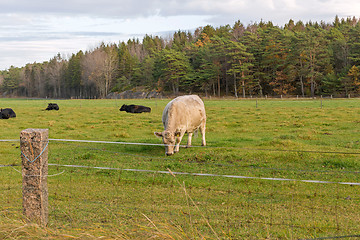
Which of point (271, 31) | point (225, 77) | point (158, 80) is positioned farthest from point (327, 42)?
point (158, 80)

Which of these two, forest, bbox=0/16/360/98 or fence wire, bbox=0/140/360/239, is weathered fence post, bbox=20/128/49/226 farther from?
forest, bbox=0/16/360/98

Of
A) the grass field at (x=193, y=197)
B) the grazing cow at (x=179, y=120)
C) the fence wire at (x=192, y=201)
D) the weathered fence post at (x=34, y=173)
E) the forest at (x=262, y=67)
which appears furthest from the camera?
the forest at (x=262, y=67)

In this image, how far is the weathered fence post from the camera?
505cm

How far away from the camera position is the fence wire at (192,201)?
5.67 meters

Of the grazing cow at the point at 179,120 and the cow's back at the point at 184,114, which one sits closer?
the grazing cow at the point at 179,120

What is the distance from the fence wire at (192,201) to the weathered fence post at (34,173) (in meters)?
0.54

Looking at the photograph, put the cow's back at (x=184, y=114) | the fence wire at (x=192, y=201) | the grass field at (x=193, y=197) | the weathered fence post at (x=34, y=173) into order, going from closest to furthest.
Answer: the weathered fence post at (x=34, y=173), the grass field at (x=193, y=197), the fence wire at (x=192, y=201), the cow's back at (x=184, y=114)

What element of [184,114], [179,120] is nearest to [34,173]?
[179,120]

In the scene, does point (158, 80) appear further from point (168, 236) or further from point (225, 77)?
point (168, 236)

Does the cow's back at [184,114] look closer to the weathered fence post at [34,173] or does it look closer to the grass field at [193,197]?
the grass field at [193,197]

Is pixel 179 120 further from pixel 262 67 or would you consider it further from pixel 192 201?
pixel 262 67

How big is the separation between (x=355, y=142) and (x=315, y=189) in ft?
27.9

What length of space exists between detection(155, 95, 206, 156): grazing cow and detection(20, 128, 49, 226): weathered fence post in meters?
7.87

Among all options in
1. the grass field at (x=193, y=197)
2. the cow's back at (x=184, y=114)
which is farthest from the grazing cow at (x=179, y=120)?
the grass field at (x=193, y=197)
